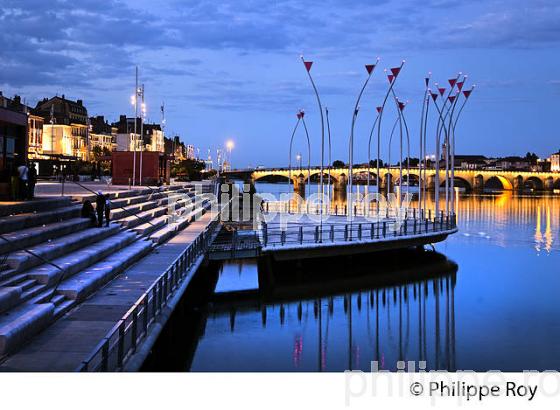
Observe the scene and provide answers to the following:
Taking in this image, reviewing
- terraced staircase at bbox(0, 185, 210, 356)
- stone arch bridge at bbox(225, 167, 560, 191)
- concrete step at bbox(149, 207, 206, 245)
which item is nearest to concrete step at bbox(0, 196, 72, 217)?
terraced staircase at bbox(0, 185, 210, 356)

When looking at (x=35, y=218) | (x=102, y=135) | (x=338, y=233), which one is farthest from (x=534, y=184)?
(x=35, y=218)

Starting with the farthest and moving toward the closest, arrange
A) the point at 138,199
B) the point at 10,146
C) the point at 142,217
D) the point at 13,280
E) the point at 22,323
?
1. the point at 138,199
2. the point at 142,217
3. the point at 10,146
4. the point at 13,280
5. the point at 22,323

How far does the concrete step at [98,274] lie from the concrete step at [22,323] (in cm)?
123

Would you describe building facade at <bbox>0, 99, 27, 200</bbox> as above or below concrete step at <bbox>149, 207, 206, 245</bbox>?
above

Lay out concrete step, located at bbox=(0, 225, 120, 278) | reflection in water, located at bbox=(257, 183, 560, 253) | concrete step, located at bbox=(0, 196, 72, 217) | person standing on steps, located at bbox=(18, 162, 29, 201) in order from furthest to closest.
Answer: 1. reflection in water, located at bbox=(257, 183, 560, 253)
2. person standing on steps, located at bbox=(18, 162, 29, 201)
3. concrete step, located at bbox=(0, 196, 72, 217)
4. concrete step, located at bbox=(0, 225, 120, 278)

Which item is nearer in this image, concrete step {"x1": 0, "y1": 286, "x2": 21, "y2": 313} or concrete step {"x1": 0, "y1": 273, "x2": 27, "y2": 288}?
concrete step {"x1": 0, "y1": 286, "x2": 21, "y2": 313}

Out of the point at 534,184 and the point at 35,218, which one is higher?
the point at 534,184

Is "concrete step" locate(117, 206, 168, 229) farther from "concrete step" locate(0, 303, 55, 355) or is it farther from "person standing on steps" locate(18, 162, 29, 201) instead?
"concrete step" locate(0, 303, 55, 355)

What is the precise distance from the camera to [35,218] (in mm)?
15664

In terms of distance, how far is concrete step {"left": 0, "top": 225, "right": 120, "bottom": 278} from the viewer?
12362 millimetres

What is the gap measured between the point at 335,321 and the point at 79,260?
918 centimetres

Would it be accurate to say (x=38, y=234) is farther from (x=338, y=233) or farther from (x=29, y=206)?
(x=338, y=233)
